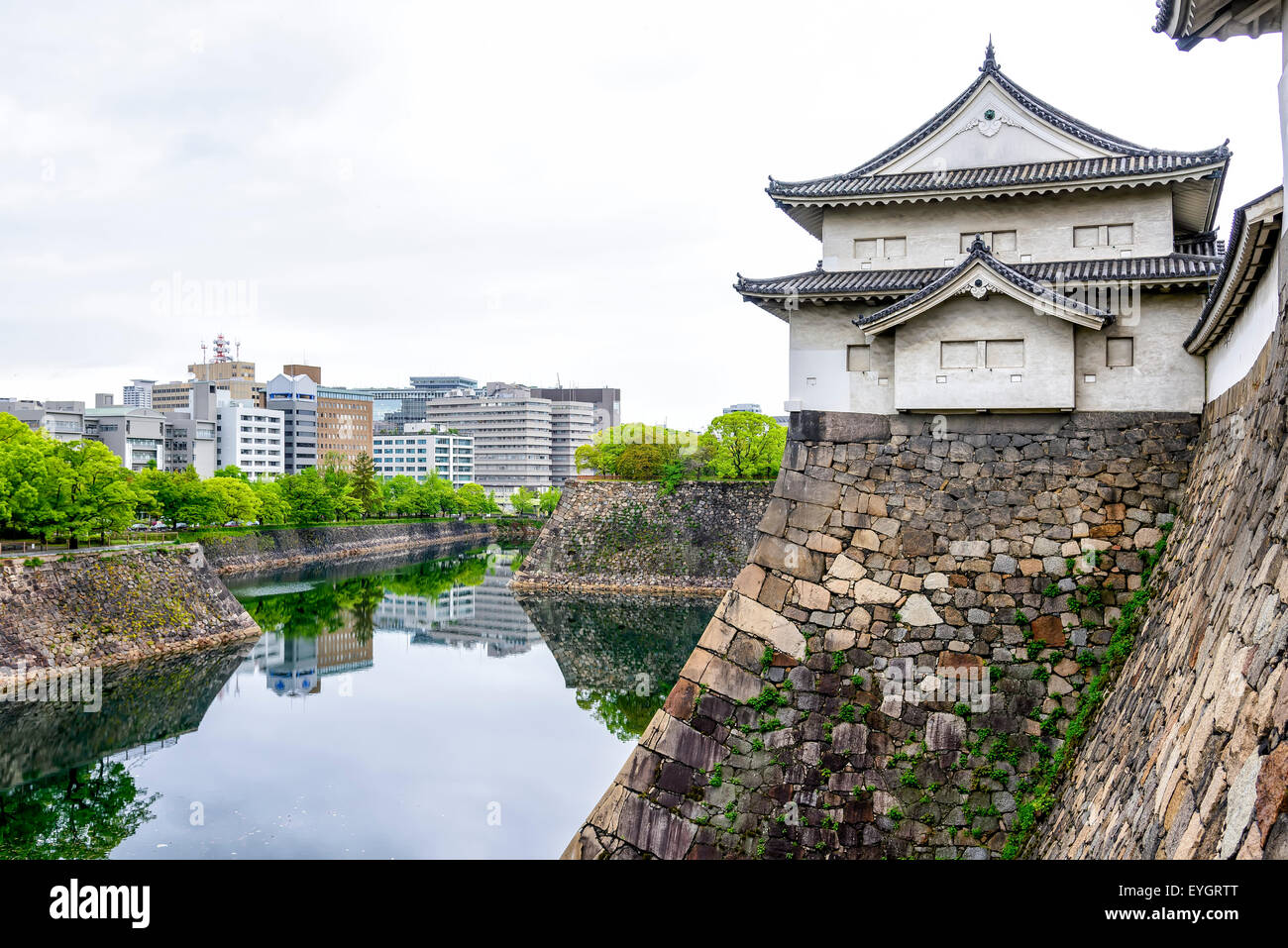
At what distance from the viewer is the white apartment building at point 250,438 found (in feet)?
241

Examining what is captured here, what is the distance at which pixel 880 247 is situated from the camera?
35.6ft

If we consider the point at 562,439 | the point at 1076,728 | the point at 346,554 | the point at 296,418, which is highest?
the point at 296,418

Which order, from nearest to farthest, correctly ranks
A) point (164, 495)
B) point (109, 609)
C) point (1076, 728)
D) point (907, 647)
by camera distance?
point (1076, 728) < point (907, 647) < point (109, 609) < point (164, 495)

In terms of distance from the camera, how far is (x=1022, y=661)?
25.2 ft

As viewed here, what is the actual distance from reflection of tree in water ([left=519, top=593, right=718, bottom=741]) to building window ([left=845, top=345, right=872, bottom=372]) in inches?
355

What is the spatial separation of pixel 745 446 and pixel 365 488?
29433 mm

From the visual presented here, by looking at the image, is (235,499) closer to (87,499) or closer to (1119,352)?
(87,499)

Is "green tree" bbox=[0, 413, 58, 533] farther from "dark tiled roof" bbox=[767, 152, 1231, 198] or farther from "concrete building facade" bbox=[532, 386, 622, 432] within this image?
"concrete building facade" bbox=[532, 386, 622, 432]

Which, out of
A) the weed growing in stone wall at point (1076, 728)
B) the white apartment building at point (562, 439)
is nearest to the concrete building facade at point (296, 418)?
the white apartment building at point (562, 439)

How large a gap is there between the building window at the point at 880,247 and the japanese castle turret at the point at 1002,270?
0.02 meters

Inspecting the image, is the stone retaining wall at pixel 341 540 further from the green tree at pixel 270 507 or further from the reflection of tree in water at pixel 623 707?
the reflection of tree in water at pixel 623 707

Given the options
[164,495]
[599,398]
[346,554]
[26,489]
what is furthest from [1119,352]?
[599,398]

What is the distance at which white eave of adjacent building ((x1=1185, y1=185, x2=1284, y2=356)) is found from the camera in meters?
5.24

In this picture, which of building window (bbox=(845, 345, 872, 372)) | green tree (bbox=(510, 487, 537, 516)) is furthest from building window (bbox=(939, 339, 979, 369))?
green tree (bbox=(510, 487, 537, 516))
